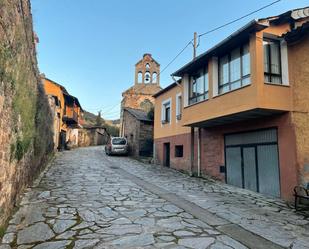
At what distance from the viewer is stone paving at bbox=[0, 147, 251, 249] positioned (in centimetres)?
446

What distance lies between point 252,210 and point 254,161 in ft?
10.1

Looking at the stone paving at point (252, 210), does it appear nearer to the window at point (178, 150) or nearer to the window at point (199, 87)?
the window at point (199, 87)

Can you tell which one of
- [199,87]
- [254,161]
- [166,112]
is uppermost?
[199,87]

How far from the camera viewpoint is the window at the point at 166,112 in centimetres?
1691

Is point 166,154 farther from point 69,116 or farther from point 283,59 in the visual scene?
point 69,116

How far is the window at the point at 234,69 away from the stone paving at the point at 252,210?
3.82 metres

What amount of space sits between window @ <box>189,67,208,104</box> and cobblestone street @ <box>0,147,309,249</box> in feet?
14.3

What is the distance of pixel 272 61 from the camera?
8.96m

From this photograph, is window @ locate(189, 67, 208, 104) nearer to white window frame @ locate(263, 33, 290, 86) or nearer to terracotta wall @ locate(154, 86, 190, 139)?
terracotta wall @ locate(154, 86, 190, 139)

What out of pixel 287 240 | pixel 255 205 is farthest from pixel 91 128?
pixel 287 240

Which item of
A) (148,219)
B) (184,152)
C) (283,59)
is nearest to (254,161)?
(283,59)

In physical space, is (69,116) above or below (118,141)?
above

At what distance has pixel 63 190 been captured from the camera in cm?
842

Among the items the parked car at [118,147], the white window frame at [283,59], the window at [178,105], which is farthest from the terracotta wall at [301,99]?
the parked car at [118,147]
